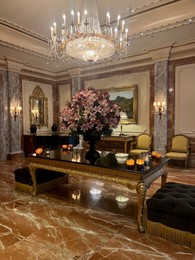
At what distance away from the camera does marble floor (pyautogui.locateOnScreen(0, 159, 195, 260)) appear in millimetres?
2209

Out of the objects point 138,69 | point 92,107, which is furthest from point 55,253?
point 138,69

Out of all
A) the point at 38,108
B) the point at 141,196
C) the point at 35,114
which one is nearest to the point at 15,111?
the point at 35,114

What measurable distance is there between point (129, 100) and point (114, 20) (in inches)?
124

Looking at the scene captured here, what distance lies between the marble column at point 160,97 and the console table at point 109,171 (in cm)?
336

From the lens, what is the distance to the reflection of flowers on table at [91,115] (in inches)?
121

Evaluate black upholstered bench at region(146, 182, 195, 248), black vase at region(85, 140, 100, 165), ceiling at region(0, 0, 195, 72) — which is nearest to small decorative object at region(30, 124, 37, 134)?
ceiling at region(0, 0, 195, 72)

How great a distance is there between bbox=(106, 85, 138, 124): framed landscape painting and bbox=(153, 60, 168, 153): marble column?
80cm

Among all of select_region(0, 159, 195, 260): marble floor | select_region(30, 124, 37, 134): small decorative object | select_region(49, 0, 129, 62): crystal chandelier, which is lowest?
select_region(0, 159, 195, 260): marble floor

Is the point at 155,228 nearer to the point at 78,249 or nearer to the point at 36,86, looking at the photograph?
the point at 78,249

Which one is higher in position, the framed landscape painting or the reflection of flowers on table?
the framed landscape painting

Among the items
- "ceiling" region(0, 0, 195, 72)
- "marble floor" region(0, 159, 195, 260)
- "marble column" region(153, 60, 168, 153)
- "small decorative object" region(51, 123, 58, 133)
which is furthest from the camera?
"small decorative object" region(51, 123, 58, 133)

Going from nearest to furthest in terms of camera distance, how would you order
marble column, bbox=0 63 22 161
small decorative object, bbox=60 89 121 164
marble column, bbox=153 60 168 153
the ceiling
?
1. small decorative object, bbox=60 89 121 164
2. the ceiling
3. marble column, bbox=153 60 168 153
4. marble column, bbox=0 63 22 161

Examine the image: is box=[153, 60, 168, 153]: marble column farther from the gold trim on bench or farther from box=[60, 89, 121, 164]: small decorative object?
the gold trim on bench

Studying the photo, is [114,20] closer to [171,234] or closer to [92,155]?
[92,155]
